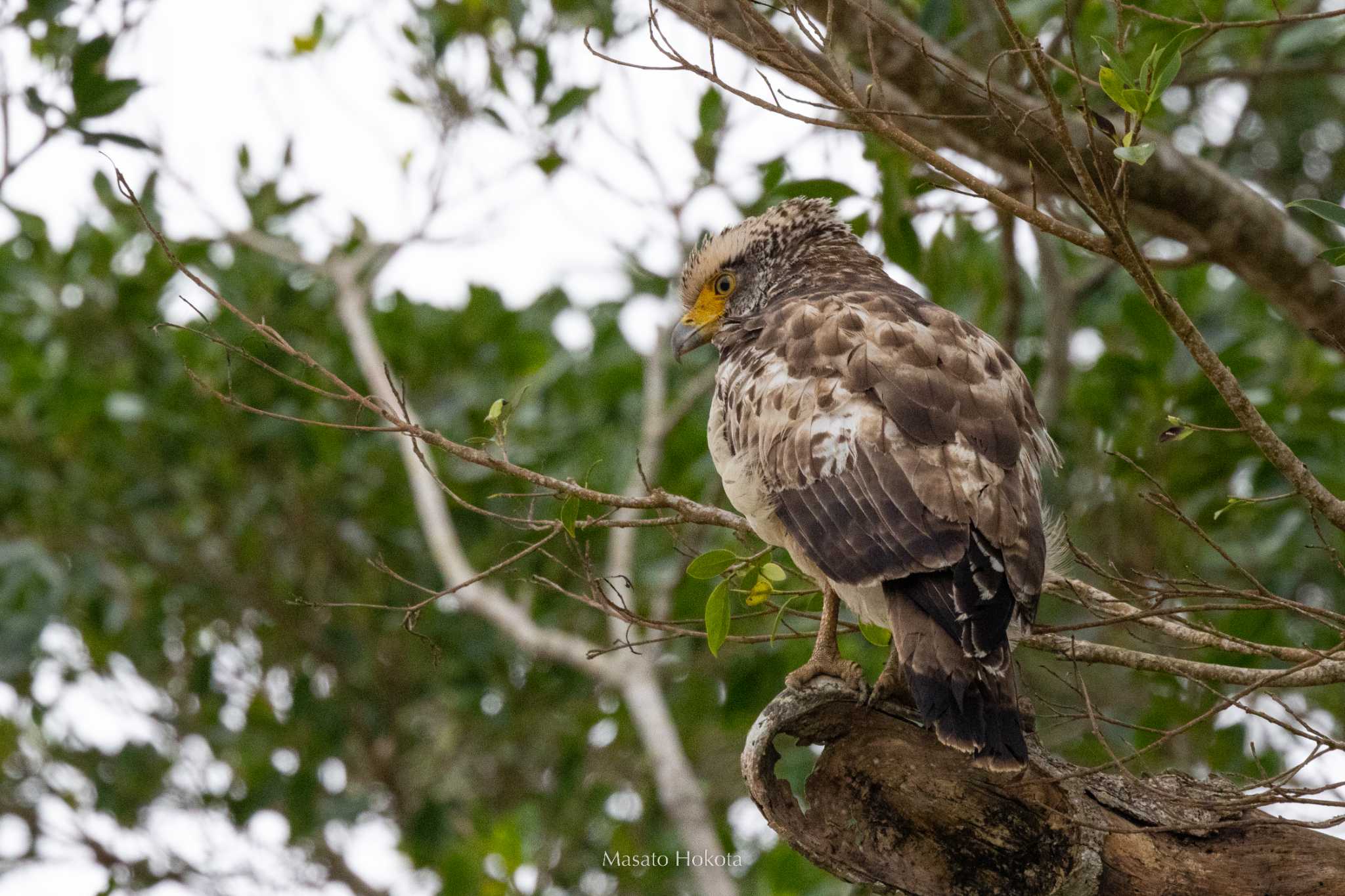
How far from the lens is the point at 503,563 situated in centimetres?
333

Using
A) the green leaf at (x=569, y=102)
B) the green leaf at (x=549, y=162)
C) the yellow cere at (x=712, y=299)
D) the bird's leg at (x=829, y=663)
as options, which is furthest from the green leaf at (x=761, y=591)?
the green leaf at (x=549, y=162)

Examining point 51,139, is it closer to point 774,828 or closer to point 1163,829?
point 774,828

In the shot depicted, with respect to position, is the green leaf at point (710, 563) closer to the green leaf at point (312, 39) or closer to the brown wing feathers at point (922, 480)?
the brown wing feathers at point (922, 480)

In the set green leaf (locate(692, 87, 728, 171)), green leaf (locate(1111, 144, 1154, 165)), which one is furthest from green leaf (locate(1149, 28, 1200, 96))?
green leaf (locate(692, 87, 728, 171))

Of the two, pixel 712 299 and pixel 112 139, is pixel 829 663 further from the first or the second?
pixel 112 139

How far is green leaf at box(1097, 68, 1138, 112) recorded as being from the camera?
9.21 feet

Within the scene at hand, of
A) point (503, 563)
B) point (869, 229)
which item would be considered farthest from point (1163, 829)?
point (869, 229)

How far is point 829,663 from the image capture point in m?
3.51

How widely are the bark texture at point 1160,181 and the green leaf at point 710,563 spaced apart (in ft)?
4.89

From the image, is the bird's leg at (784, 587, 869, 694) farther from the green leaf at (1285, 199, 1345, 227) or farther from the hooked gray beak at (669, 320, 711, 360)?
the green leaf at (1285, 199, 1345, 227)

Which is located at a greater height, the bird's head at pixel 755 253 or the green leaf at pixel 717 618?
the bird's head at pixel 755 253

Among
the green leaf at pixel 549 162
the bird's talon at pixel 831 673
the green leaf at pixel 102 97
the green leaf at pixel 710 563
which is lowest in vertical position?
the bird's talon at pixel 831 673

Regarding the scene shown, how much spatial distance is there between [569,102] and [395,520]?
2.11 meters

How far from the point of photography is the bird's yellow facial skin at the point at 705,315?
4.77m
